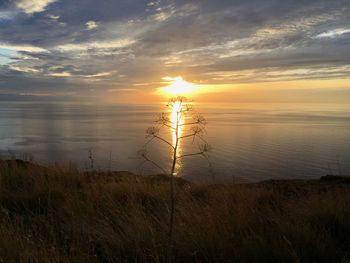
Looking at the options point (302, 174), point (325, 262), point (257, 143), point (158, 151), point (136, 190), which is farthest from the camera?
point (257, 143)

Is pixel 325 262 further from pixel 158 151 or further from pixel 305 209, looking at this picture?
pixel 158 151

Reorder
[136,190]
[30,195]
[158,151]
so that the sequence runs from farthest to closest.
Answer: [158,151], [136,190], [30,195]

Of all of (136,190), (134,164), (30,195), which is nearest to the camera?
(30,195)

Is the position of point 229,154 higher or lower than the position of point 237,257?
lower

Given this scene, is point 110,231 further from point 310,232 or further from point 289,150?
point 289,150

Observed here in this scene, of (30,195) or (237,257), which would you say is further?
(30,195)

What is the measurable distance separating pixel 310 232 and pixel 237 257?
1109 millimetres

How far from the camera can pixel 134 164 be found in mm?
23094

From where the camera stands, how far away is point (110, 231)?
15.1ft

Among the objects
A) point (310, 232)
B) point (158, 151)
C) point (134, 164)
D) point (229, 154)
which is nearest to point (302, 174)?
point (229, 154)

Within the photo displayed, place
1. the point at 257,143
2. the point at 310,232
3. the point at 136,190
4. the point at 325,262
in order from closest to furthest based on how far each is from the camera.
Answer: the point at 325,262
the point at 310,232
the point at 136,190
the point at 257,143

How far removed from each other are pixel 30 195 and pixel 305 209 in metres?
5.00

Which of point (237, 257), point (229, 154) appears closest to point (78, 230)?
point (237, 257)

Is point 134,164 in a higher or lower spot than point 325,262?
lower
